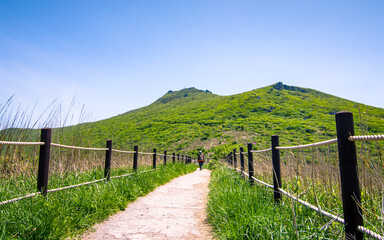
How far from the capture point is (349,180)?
5.25 ft

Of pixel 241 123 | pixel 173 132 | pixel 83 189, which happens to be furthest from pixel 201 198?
pixel 241 123

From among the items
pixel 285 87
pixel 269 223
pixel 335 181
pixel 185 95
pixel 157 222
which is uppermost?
pixel 185 95

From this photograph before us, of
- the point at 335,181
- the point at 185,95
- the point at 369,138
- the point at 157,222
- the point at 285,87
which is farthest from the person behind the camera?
the point at 185,95

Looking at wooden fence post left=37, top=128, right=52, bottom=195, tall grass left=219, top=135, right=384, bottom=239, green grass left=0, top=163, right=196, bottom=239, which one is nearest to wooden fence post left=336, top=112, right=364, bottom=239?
tall grass left=219, top=135, right=384, bottom=239

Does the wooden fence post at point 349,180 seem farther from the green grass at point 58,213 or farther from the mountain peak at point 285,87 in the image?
the mountain peak at point 285,87

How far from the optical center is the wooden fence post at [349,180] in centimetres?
155

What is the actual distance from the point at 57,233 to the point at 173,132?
1795 inches

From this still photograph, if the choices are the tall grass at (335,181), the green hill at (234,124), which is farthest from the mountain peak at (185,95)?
the tall grass at (335,181)

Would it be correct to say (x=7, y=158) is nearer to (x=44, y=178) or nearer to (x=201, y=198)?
(x=44, y=178)

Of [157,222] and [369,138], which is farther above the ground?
[369,138]

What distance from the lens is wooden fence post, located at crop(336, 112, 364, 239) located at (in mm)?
1550

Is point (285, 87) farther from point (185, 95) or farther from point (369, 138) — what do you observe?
point (369, 138)

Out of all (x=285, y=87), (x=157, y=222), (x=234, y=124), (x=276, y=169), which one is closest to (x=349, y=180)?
(x=276, y=169)

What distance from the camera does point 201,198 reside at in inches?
205
